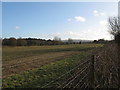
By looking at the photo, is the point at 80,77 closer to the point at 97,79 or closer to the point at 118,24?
the point at 97,79

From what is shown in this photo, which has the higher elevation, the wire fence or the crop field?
the wire fence

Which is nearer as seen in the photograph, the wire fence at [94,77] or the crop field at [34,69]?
the wire fence at [94,77]

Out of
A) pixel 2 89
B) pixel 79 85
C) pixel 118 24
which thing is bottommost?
pixel 2 89

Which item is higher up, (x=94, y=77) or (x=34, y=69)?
(x=94, y=77)

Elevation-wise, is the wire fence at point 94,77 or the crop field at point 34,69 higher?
the wire fence at point 94,77

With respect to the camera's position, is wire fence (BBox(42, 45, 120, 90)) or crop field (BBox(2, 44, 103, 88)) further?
crop field (BBox(2, 44, 103, 88))

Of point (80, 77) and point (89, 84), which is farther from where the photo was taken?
point (80, 77)

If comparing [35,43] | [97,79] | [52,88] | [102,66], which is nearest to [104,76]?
[97,79]

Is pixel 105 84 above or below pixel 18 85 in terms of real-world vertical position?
above

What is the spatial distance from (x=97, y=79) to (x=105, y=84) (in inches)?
15.6

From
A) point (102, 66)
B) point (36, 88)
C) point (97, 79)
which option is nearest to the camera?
point (97, 79)

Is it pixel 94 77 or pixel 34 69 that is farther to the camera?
pixel 34 69

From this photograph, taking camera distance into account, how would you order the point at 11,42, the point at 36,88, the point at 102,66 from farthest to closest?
the point at 11,42, the point at 36,88, the point at 102,66

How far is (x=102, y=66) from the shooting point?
638 centimetres
